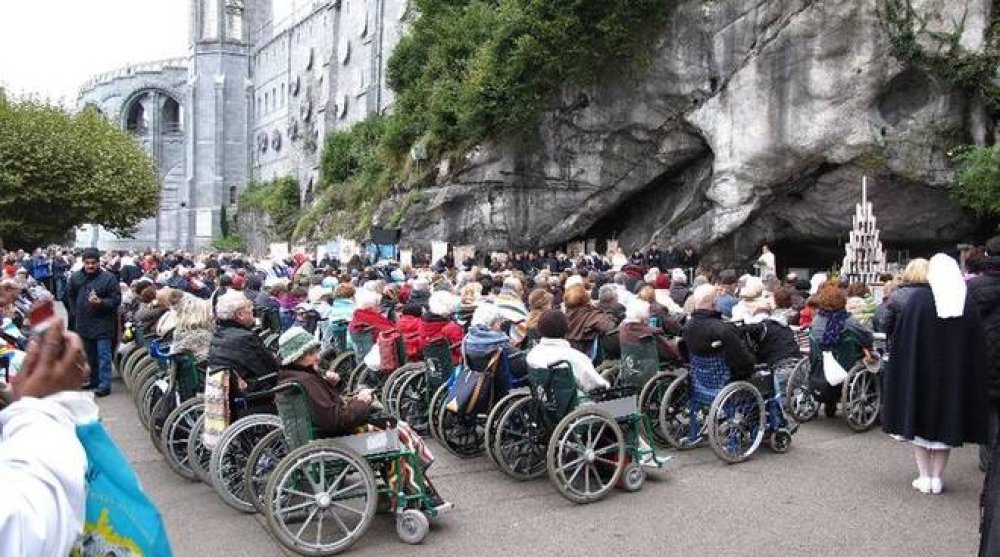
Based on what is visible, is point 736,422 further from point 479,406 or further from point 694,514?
point 479,406

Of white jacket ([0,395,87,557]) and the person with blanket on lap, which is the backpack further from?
white jacket ([0,395,87,557])

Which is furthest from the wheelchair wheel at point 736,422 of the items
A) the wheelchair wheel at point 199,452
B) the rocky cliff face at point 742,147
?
the rocky cliff face at point 742,147

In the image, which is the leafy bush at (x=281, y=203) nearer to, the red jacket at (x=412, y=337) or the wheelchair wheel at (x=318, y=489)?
the red jacket at (x=412, y=337)

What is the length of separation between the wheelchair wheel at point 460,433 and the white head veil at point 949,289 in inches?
143

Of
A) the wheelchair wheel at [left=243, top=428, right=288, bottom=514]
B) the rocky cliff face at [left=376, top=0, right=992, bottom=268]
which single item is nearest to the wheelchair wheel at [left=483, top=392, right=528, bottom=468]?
the wheelchair wheel at [left=243, top=428, right=288, bottom=514]

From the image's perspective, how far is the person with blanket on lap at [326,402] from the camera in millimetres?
5121

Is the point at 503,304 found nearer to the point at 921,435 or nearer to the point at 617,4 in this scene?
the point at 921,435

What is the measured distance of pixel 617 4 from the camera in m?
24.2

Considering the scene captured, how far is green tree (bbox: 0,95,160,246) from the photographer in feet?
105

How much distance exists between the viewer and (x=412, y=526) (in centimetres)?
513

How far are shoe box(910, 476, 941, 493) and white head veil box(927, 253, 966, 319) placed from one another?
1.26 metres

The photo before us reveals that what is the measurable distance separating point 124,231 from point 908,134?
110 feet

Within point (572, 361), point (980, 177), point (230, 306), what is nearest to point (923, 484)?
point (572, 361)

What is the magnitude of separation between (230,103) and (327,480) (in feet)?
219
